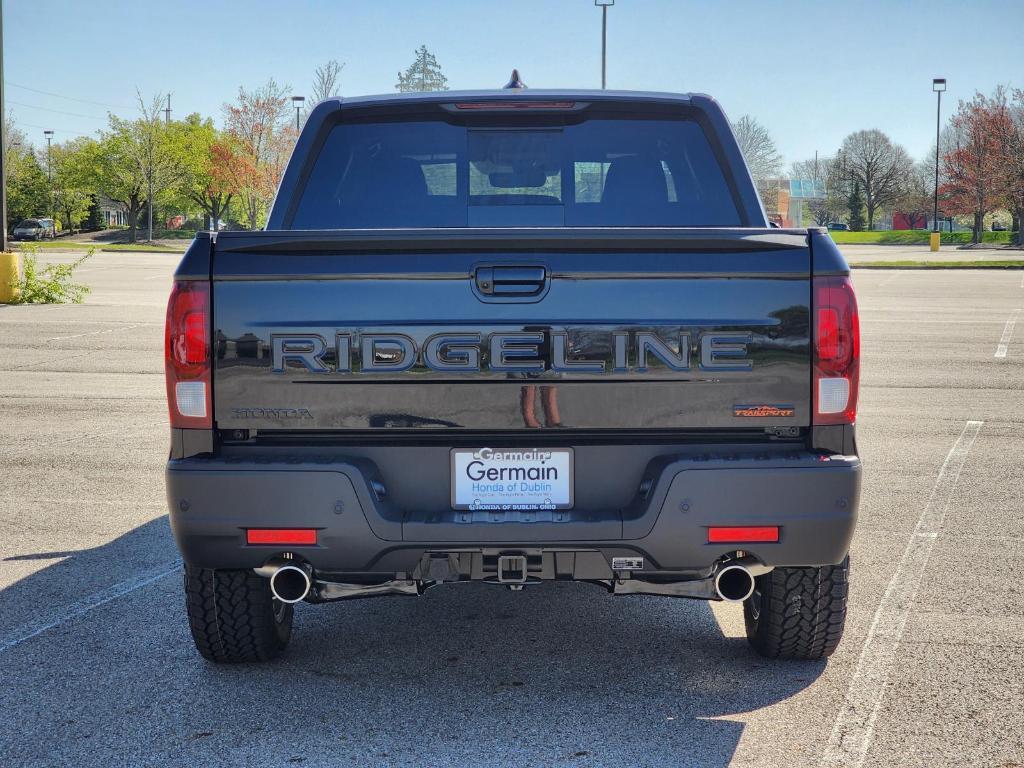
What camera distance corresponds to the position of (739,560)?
12.7 ft

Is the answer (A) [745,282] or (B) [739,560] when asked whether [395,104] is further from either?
(B) [739,560]

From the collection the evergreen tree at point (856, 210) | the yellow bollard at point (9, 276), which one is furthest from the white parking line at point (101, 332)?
the evergreen tree at point (856, 210)

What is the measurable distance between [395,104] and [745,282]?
171 cm

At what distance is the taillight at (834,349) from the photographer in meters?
3.76

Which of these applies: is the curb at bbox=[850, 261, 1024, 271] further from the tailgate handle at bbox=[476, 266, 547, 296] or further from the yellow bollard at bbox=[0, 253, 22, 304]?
the tailgate handle at bbox=[476, 266, 547, 296]

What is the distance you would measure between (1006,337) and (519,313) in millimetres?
16548

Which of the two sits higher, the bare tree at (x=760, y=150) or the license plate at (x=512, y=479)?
the bare tree at (x=760, y=150)

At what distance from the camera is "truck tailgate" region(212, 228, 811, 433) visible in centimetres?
374

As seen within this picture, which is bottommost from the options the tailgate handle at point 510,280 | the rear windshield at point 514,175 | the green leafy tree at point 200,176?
the tailgate handle at point 510,280

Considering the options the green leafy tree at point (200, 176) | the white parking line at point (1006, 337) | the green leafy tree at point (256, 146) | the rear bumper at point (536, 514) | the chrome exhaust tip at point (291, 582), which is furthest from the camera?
the green leafy tree at point (200, 176)

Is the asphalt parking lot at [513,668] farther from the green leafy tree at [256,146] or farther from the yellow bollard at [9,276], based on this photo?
the green leafy tree at [256,146]

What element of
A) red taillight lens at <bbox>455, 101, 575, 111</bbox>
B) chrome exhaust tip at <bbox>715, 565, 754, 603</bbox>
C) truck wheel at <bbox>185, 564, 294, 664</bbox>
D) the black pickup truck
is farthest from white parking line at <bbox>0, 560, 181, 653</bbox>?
chrome exhaust tip at <bbox>715, 565, 754, 603</bbox>

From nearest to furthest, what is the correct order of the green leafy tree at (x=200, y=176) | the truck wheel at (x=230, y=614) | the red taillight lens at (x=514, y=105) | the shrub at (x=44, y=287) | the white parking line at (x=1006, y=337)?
1. the truck wheel at (x=230, y=614)
2. the red taillight lens at (x=514, y=105)
3. the white parking line at (x=1006, y=337)
4. the shrub at (x=44, y=287)
5. the green leafy tree at (x=200, y=176)

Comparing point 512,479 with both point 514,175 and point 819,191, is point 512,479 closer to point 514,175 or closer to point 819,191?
point 514,175
